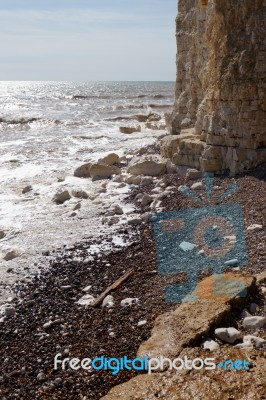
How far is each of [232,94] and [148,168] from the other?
3.84m

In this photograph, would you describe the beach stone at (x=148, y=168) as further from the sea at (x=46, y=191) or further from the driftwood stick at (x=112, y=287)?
the driftwood stick at (x=112, y=287)

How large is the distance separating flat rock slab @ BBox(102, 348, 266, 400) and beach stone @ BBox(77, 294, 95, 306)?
2.19 metres

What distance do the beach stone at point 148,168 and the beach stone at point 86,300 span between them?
7.46 meters

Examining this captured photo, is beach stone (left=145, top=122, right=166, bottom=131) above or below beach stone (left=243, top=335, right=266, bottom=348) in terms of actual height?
above

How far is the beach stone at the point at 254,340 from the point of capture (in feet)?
14.2

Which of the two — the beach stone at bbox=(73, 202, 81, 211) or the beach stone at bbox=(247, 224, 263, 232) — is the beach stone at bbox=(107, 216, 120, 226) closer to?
the beach stone at bbox=(73, 202, 81, 211)

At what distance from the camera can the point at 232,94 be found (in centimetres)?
1079

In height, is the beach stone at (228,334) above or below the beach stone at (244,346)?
above

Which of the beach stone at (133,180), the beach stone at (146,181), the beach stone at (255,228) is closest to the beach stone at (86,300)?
the beach stone at (255,228)

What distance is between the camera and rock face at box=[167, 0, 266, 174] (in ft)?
33.9

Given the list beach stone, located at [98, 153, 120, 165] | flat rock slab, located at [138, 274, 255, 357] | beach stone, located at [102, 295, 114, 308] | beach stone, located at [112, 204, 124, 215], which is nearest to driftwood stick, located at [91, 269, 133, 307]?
beach stone, located at [102, 295, 114, 308]

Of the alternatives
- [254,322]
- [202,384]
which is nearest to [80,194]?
[254,322]

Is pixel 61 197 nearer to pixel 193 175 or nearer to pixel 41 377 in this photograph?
pixel 193 175

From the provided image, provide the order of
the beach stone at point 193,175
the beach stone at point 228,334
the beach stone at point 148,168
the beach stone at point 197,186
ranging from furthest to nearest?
the beach stone at point 148,168, the beach stone at point 193,175, the beach stone at point 197,186, the beach stone at point 228,334
